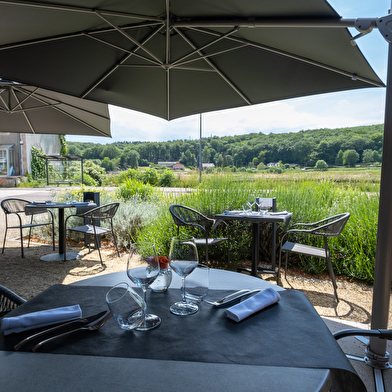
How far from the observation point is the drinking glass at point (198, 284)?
99 cm

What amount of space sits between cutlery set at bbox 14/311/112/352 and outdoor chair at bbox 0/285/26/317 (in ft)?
1.86

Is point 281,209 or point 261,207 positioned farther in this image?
point 281,209

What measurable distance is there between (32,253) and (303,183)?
192 inches

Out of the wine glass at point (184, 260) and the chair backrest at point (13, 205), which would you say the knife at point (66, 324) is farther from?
the chair backrest at point (13, 205)

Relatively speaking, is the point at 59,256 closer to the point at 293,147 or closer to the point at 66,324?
the point at 66,324

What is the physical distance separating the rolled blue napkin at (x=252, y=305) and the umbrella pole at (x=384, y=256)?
4.45 feet

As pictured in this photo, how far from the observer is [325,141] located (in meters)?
9.05

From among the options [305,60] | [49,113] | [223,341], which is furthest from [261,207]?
[49,113]

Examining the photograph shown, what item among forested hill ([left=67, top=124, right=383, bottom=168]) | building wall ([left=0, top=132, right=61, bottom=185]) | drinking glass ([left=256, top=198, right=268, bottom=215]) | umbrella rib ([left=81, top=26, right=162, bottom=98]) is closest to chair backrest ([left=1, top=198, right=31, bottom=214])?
umbrella rib ([left=81, top=26, right=162, bottom=98])

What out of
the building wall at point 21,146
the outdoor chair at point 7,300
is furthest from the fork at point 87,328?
the building wall at point 21,146

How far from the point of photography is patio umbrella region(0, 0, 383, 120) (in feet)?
6.55

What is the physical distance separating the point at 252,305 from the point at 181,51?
2680 mm

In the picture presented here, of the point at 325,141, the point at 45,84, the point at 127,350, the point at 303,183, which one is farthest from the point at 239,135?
the point at 127,350

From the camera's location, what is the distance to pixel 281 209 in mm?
4680
